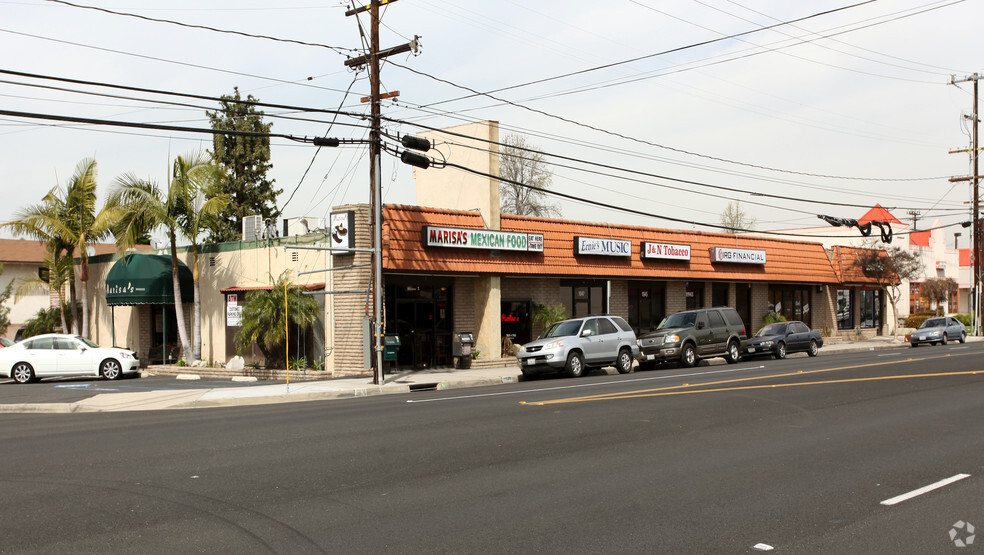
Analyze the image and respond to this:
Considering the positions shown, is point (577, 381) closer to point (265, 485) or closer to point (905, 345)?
point (265, 485)

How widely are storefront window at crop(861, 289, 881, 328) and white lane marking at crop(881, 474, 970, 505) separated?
43044 mm

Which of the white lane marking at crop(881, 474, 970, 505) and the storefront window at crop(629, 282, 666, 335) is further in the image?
the storefront window at crop(629, 282, 666, 335)

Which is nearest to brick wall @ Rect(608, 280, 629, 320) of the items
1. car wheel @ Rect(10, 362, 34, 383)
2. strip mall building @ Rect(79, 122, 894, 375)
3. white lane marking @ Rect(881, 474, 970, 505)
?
strip mall building @ Rect(79, 122, 894, 375)

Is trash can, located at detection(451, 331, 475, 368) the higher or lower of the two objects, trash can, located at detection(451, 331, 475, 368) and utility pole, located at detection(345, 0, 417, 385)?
the lower

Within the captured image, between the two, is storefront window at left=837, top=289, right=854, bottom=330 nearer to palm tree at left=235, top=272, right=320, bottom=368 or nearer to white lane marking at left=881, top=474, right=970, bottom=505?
palm tree at left=235, top=272, right=320, bottom=368

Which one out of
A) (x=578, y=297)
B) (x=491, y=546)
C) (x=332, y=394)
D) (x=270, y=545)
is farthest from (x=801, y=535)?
(x=578, y=297)

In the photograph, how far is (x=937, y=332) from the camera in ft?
129

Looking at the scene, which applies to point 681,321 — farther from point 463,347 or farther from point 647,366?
point 463,347

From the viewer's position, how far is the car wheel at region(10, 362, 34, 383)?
2520 cm

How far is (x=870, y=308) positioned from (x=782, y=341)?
2084cm

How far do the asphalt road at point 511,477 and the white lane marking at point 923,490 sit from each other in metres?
0.05

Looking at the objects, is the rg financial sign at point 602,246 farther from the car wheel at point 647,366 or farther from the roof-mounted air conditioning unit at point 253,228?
the roof-mounted air conditioning unit at point 253,228

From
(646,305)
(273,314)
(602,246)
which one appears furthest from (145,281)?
(646,305)

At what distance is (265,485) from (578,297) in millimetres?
24060
